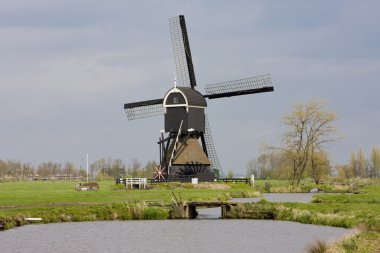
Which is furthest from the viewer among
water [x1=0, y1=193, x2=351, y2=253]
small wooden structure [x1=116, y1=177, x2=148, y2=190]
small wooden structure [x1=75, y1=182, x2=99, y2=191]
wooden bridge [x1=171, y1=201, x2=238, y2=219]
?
small wooden structure [x1=116, y1=177, x2=148, y2=190]

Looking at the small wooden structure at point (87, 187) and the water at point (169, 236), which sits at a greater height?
the small wooden structure at point (87, 187)

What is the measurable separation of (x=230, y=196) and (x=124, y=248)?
38552 mm

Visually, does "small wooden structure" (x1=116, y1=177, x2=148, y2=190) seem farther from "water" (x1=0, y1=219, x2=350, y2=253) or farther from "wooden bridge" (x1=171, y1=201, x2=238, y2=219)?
"water" (x1=0, y1=219, x2=350, y2=253)

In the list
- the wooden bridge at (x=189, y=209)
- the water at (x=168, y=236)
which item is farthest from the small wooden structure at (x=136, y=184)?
the water at (x=168, y=236)

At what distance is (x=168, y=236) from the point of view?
43.7 m

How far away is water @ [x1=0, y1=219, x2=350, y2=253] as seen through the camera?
3834 centimetres

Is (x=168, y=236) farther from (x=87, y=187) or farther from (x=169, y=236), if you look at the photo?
(x=87, y=187)

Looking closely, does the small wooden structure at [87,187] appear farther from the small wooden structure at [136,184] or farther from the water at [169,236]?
the water at [169,236]

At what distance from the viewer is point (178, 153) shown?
89.0 m

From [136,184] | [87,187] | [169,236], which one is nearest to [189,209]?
[169,236]

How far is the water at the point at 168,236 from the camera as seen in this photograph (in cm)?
3834

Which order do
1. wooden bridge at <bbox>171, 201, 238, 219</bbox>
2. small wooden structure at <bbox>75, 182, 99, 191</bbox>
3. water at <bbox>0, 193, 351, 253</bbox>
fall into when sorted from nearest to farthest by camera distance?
water at <bbox>0, 193, 351, 253</bbox> < wooden bridge at <bbox>171, 201, 238, 219</bbox> < small wooden structure at <bbox>75, 182, 99, 191</bbox>

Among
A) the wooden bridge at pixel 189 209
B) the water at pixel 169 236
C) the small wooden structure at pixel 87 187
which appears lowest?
the water at pixel 169 236

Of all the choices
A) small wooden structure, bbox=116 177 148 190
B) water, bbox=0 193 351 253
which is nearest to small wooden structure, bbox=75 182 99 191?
small wooden structure, bbox=116 177 148 190
